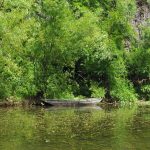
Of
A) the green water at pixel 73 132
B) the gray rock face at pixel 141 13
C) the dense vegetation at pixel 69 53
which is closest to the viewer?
the green water at pixel 73 132

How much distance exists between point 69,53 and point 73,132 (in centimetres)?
2361

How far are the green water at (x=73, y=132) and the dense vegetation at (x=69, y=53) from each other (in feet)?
41.3

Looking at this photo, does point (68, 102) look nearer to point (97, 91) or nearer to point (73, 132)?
point (97, 91)

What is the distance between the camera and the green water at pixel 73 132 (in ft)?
61.1

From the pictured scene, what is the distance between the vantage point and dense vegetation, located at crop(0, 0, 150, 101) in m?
42.4

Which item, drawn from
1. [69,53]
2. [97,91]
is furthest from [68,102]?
[97,91]

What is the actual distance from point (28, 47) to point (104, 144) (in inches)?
1063

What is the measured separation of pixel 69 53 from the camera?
45875 millimetres

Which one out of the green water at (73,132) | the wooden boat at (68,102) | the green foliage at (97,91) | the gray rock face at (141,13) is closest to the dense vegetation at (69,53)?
the green foliage at (97,91)

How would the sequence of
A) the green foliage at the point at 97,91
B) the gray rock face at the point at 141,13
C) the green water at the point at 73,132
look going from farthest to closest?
the gray rock face at the point at 141,13, the green foliage at the point at 97,91, the green water at the point at 73,132

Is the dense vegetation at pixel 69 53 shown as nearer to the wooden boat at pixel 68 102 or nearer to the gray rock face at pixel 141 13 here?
the wooden boat at pixel 68 102

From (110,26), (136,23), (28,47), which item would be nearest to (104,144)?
(28,47)

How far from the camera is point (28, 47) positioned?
44.9 meters

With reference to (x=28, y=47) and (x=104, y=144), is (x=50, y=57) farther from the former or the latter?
(x=104, y=144)
